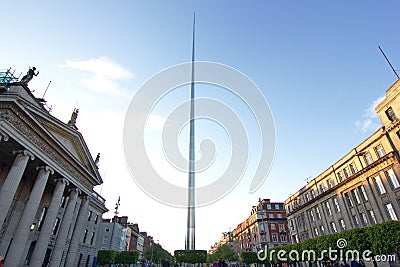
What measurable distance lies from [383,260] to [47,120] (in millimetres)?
40438

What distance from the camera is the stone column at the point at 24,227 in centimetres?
1868

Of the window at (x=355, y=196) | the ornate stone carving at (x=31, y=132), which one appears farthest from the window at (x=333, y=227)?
the ornate stone carving at (x=31, y=132)

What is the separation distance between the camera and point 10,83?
2092 centimetres

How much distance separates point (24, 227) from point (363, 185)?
133ft

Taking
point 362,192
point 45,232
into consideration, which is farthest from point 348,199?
point 45,232

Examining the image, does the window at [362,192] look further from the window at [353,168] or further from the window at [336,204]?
the window at [336,204]

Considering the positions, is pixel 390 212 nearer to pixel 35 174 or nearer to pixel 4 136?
pixel 4 136

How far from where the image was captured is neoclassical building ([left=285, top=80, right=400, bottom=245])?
28297 millimetres

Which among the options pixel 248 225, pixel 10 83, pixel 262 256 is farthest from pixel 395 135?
pixel 248 225

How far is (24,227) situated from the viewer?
778 inches

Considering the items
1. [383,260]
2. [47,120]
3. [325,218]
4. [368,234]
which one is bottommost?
[383,260]

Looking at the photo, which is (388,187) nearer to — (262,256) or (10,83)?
(262,256)

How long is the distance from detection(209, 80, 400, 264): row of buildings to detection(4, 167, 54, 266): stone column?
3850cm
